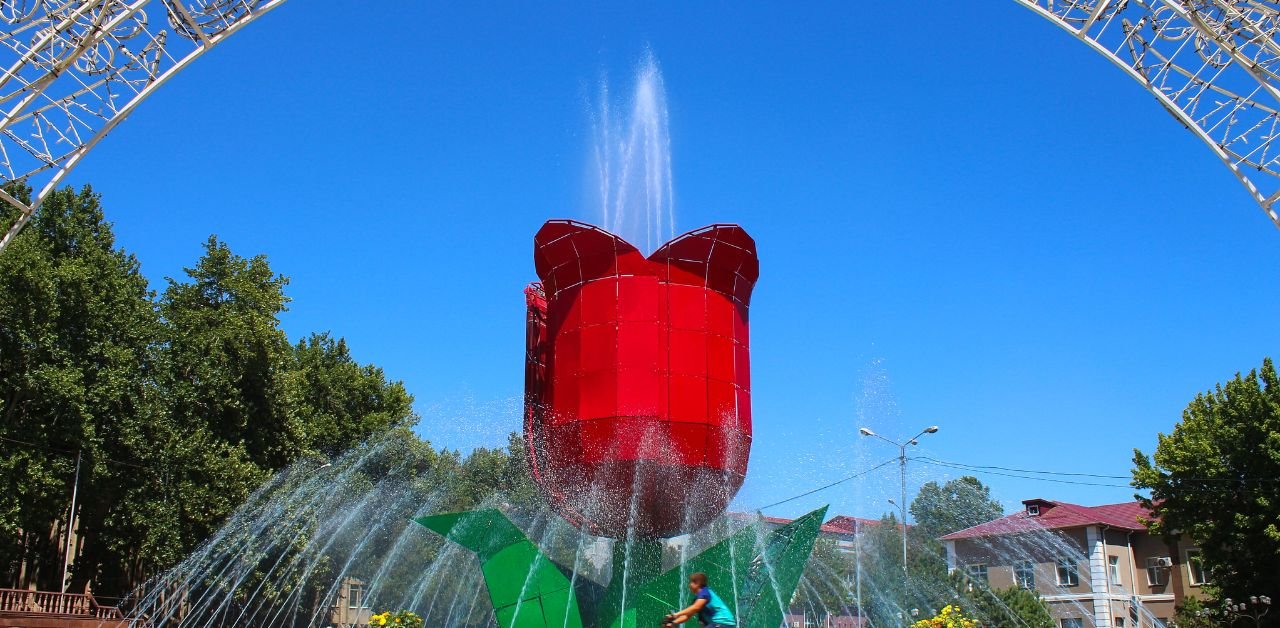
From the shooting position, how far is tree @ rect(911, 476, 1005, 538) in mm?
49438

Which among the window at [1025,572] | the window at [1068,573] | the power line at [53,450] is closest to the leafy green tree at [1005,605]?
the window at [1025,572]

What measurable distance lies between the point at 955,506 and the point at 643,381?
48755mm

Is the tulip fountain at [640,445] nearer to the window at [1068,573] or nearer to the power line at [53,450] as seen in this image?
the power line at [53,450]

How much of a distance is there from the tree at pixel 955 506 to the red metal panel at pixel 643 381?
3267 cm

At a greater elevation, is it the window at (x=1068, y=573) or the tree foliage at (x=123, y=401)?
the tree foliage at (x=123, y=401)

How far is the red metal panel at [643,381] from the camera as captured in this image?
12.5 meters

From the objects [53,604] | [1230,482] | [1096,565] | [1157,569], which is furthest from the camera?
[1157,569]

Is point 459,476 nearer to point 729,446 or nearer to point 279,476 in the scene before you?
point 279,476

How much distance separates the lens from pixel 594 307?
1323 cm

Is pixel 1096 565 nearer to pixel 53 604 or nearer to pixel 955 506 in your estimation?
pixel 955 506

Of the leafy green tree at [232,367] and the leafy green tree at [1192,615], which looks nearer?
the leafy green tree at [232,367]

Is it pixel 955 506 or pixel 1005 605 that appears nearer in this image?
pixel 1005 605

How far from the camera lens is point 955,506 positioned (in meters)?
57.0

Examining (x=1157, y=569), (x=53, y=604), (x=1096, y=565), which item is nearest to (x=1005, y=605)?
(x=1096, y=565)
